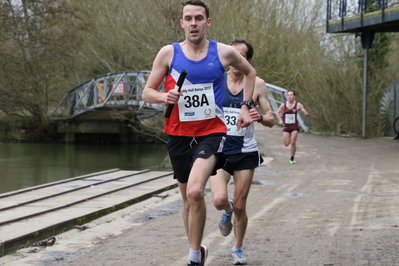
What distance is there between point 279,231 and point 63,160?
2152cm

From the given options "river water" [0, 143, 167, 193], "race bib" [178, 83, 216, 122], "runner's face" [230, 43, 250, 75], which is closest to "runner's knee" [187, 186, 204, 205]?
"race bib" [178, 83, 216, 122]

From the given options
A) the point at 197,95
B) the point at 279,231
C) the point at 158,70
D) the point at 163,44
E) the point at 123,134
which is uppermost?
the point at 163,44

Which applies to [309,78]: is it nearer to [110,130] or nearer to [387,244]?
[110,130]

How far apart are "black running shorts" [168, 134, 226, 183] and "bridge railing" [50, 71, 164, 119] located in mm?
21182

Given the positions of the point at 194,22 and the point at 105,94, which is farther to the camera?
the point at 105,94

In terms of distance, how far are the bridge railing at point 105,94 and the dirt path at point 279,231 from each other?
1483 centimetres

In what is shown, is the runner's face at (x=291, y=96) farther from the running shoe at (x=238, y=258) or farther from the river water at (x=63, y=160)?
the running shoe at (x=238, y=258)

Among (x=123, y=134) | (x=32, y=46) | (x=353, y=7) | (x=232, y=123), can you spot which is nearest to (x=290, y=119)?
(x=353, y=7)

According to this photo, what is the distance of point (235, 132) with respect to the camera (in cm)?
648

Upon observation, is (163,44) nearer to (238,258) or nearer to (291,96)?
(291,96)

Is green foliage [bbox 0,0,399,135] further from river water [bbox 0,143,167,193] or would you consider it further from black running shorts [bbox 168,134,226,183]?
black running shorts [bbox 168,134,226,183]

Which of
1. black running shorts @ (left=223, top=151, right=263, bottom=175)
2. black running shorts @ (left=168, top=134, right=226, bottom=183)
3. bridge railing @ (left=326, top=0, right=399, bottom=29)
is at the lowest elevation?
black running shorts @ (left=223, top=151, right=263, bottom=175)

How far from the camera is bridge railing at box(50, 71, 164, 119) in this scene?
3002 cm

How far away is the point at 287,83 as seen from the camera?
32438 millimetres
